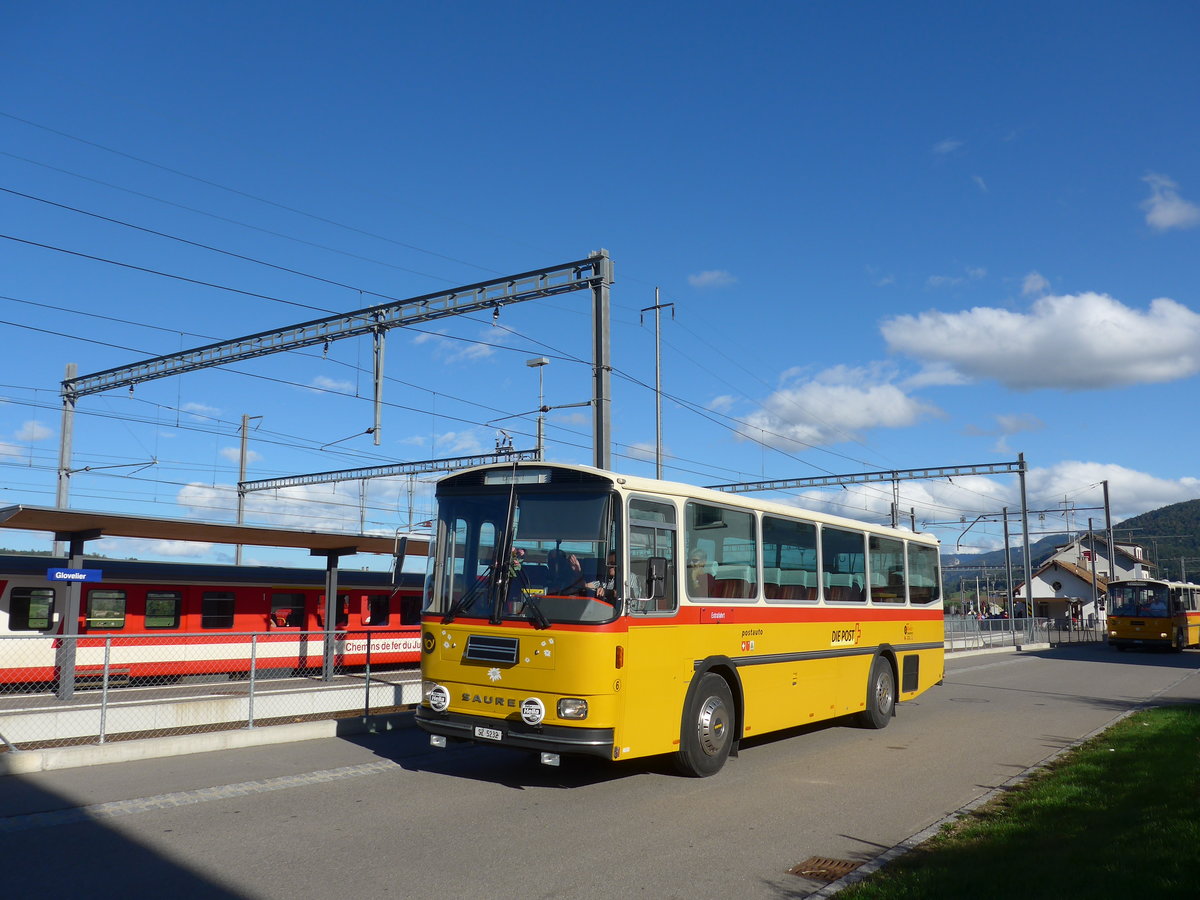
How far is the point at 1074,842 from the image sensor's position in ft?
22.6

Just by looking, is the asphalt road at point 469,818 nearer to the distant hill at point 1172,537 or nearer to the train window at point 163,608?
the train window at point 163,608

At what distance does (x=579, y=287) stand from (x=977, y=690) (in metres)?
12.2

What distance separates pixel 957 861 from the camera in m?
6.53

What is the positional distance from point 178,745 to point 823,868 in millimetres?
7530

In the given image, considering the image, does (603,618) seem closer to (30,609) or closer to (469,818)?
(469,818)

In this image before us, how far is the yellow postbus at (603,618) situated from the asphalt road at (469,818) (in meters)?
0.60

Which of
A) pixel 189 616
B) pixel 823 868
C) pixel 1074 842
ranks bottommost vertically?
pixel 823 868

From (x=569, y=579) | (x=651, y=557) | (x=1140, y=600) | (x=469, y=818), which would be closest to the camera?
(x=469, y=818)

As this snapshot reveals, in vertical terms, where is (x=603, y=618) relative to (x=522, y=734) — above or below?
above

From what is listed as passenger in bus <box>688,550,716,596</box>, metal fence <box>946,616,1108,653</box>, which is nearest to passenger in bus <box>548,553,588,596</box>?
passenger in bus <box>688,550,716,596</box>

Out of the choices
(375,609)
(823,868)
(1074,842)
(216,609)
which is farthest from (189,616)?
(1074,842)

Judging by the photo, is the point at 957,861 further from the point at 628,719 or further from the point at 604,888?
the point at 628,719

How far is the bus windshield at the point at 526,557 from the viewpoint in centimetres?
894

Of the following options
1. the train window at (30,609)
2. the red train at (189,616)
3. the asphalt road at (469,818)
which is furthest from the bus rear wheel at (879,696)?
the train window at (30,609)
